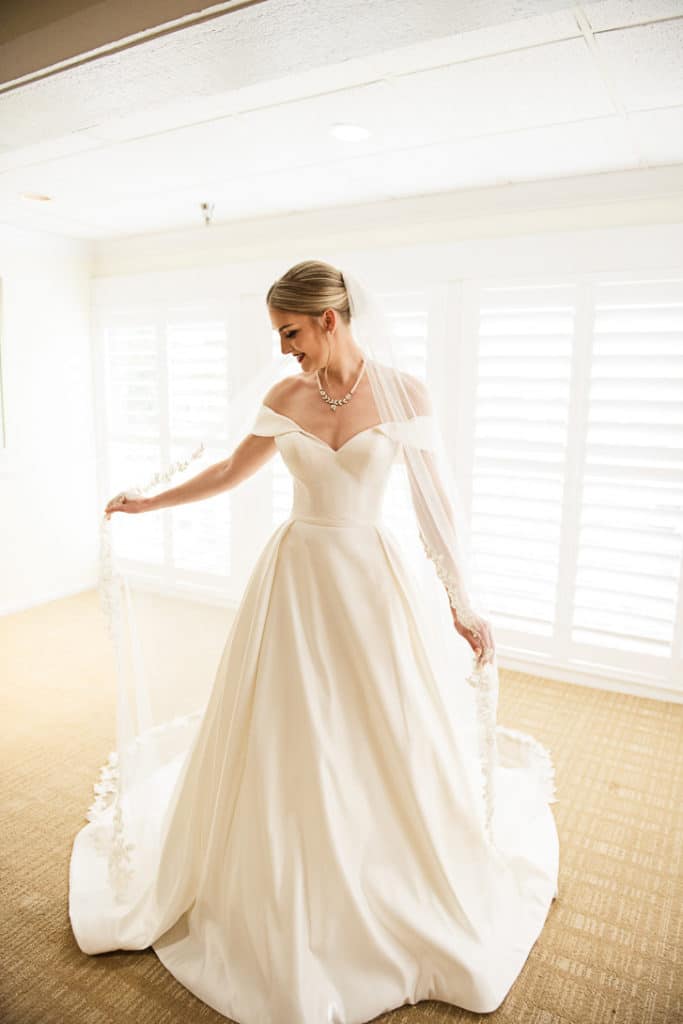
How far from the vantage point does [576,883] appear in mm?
2088

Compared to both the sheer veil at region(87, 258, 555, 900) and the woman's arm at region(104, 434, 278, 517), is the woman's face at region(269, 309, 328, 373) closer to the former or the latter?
the sheer veil at region(87, 258, 555, 900)

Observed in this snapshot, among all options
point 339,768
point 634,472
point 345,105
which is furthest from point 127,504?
point 634,472

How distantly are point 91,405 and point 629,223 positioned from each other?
11.4 ft

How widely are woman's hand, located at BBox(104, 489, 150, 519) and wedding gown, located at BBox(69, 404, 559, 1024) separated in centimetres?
44

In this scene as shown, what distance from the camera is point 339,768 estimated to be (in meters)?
1.67

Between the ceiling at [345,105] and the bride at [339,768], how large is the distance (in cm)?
53

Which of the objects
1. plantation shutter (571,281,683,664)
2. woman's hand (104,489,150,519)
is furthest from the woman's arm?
plantation shutter (571,281,683,664)

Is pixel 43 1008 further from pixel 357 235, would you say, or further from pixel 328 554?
pixel 357 235

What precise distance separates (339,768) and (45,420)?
3.62 metres

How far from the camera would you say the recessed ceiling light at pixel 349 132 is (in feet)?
8.13

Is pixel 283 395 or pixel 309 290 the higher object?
pixel 309 290

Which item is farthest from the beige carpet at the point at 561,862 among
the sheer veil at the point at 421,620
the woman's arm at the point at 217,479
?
the woman's arm at the point at 217,479

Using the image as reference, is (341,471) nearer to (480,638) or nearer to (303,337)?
(303,337)

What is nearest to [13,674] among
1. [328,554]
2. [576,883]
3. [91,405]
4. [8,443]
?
[8,443]
